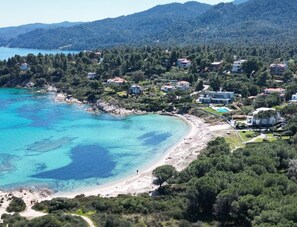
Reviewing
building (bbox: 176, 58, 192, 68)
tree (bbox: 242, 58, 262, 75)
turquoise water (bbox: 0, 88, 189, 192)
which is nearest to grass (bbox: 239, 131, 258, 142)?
turquoise water (bbox: 0, 88, 189, 192)

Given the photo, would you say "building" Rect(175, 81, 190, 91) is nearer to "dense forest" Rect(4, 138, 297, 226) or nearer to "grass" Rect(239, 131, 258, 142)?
"grass" Rect(239, 131, 258, 142)

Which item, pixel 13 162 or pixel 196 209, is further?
pixel 13 162

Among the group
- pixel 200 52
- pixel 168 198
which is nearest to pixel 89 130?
pixel 168 198

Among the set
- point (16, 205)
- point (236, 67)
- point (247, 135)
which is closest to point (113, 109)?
point (247, 135)

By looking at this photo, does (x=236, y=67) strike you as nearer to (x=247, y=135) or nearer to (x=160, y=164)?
(x=247, y=135)

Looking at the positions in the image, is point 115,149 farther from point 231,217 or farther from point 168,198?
point 231,217

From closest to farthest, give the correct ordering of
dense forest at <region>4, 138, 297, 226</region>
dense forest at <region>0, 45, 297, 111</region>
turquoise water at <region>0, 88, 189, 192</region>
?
dense forest at <region>4, 138, 297, 226</region>, turquoise water at <region>0, 88, 189, 192</region>, dense forest at <region>0, 45, 297, 111</region>
